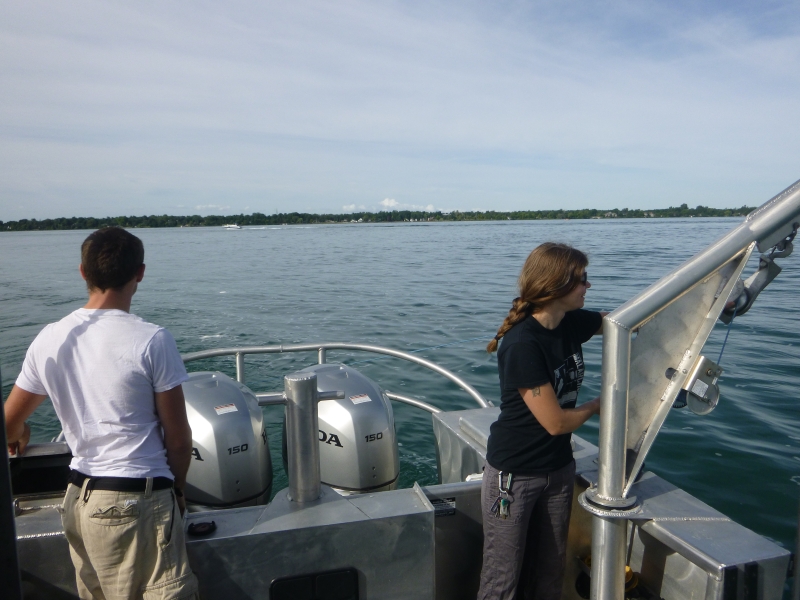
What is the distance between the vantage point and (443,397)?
24.8ft

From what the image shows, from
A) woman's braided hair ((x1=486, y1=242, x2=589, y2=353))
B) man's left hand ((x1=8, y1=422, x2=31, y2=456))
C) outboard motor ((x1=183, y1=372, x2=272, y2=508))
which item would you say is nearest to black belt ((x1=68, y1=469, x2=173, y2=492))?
man's left hand ((x1=8, y1=422, x2=31, y2=456))

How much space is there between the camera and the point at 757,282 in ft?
5.62

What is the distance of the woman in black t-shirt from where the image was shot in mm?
1998

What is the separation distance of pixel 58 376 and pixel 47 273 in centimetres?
2381

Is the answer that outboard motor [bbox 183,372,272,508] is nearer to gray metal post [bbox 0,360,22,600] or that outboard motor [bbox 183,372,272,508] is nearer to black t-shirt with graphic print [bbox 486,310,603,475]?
black t-shirt with graphic print [bbox 486,310,603,475]

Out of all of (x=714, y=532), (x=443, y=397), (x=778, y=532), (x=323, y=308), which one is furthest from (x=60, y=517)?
(x=323, y=308)

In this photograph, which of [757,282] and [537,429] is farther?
[537,429]

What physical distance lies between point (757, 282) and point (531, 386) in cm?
69

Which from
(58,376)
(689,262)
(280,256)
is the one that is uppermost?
(689,262)

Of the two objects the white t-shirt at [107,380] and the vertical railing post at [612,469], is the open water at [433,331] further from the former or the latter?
the vertical railing post at [612,469]

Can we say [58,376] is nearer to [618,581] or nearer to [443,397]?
[618,581]

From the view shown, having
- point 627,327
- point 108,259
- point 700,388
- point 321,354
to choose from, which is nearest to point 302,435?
→ point 108,259

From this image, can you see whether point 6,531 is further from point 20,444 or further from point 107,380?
point 20,444

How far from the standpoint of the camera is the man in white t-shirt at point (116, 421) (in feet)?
5.89
